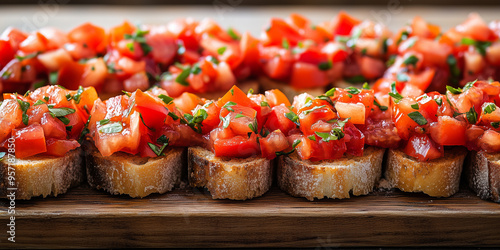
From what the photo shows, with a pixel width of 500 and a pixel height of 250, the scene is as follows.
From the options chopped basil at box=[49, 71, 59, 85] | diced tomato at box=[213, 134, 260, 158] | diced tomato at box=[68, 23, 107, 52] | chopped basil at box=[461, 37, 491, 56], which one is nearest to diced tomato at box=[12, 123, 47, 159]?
diced tomato at box=[213, 134, 260, 158]

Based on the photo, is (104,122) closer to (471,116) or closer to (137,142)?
(137,142)

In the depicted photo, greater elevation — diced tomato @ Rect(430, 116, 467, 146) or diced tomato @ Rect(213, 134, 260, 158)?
diced tomato @ Rect(430, 116, 467, 146)

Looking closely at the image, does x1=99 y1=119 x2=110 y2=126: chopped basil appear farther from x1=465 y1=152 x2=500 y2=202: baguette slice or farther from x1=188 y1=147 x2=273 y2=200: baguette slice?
x1=465 y1=152 x2=500 y2=202: baguette slice

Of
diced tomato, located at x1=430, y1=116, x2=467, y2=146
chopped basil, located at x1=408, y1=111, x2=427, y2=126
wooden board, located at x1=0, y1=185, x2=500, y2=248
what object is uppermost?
chopped basil, located at x1=408, y1=111, x2=427, y2=126

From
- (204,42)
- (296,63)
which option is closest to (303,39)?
(296,63)

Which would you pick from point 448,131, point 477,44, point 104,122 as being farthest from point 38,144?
point 477,44

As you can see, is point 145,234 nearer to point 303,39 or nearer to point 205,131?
point 205,131
